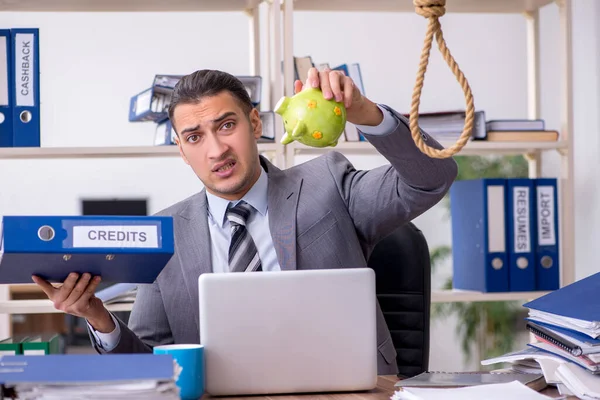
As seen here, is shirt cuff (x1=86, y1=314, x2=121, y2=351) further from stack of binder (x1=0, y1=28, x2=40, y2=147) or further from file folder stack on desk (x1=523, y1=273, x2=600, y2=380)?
stack of binder (x1=0, y1=28, x2=40, y2=147)

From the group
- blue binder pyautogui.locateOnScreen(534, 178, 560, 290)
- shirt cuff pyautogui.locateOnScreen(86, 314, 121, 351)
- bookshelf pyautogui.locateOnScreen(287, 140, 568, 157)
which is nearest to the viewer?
shirt cuff pyautogui.locateOnScreen(86, 314, 121, 351)

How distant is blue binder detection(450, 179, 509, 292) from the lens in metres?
2.68

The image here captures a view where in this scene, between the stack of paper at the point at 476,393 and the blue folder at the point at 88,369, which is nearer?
the blue folder at the point at 88,369

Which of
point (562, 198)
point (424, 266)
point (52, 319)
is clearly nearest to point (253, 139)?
point (424, 266)

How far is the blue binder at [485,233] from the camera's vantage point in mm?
2678

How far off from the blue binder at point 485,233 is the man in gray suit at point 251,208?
30.5 inches

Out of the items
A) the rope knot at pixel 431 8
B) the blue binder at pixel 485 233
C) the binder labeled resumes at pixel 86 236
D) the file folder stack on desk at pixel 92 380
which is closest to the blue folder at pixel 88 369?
the file folder stack on desk at pixel 92 380

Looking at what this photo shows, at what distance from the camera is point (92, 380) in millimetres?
970

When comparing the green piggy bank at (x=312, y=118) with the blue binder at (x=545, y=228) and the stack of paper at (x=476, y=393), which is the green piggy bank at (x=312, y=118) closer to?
the stack of paper at (x=476, y=393)

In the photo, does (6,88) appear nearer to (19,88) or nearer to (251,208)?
(19,88)

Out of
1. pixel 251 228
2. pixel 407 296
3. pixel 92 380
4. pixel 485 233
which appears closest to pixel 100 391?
pixel 92 380

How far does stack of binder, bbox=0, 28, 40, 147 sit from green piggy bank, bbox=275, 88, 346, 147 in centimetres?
144

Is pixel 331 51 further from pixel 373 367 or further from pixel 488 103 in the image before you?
pixel 373 367

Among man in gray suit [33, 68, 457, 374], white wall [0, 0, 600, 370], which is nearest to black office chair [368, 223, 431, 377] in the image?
man in gray suit [33, 68, 457, 374]
